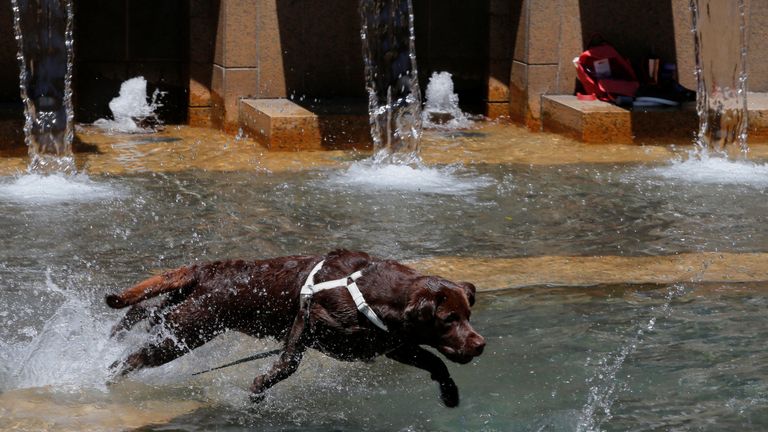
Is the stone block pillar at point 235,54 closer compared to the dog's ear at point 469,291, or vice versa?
the dog's ear at point 469,291

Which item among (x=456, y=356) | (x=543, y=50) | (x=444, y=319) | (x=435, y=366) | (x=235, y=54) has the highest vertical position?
(x=543, y=50)

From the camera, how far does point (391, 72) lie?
41.2 ft

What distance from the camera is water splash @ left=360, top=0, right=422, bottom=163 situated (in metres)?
12.1

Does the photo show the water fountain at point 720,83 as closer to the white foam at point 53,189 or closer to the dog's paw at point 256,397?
the white foam at point 53,189

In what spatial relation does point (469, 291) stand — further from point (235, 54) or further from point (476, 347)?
point (235, 54)

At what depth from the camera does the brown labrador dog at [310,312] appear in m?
4.64

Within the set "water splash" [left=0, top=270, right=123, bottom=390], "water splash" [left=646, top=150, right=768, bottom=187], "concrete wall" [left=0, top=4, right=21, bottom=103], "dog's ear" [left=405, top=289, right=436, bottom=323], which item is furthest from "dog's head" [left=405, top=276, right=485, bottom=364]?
"concrete wall" [left=0, top=4, right=21, bottom=103]

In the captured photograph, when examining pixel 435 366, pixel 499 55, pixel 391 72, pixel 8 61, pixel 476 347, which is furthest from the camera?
pixel 499 55

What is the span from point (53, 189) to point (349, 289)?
222 inches

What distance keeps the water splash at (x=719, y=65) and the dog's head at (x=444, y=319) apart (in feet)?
27.9

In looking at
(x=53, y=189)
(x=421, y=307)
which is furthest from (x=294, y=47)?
(x=421, y=307)

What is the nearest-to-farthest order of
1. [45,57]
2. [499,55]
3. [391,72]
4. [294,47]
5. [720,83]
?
[45,57]
[391,72]
[720,83]
[294,47]
[499,55]

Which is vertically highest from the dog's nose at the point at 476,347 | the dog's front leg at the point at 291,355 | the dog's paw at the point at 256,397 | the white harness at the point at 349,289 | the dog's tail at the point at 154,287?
the white harness at the point at 349,289

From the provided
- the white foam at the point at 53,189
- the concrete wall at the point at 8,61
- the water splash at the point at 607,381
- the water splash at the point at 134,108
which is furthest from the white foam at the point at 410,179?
the concrete wall at the point at 8,61
